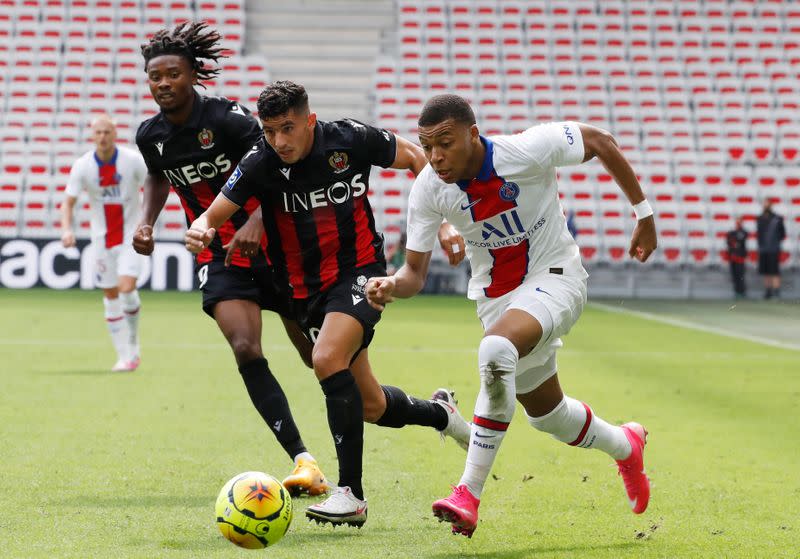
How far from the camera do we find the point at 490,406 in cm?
450

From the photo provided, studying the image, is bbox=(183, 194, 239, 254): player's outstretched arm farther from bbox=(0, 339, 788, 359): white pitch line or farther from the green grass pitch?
bbox=(0, 339, 788, 359): white pitch line

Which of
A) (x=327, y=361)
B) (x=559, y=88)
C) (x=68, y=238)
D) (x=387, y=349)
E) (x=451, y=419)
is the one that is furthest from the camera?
(x=559, y=88)

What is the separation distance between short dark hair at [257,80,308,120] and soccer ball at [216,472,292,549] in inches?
61.1

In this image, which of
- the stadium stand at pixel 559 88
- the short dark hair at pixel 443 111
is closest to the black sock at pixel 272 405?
the short dark hair at pixel 443 111

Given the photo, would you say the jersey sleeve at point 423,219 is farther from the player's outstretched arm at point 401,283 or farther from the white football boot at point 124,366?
the white football boot at point 124,366

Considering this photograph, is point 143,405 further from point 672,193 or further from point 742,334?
point 672,193

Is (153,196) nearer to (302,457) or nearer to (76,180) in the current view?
(302,457)

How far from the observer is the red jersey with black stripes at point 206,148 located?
5703 millimetres

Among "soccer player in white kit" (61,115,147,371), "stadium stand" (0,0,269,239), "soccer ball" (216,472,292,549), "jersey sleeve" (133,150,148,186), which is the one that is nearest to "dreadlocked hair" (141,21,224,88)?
"soccer ball" (216,472,292,549)

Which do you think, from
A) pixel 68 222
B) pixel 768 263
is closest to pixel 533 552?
pixel 68 222

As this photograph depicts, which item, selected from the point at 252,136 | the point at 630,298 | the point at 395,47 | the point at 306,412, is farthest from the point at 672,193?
the point at 252,136

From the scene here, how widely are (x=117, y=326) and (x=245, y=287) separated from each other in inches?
204

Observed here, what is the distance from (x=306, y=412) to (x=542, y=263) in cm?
350

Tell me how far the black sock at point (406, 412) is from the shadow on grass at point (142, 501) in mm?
943
